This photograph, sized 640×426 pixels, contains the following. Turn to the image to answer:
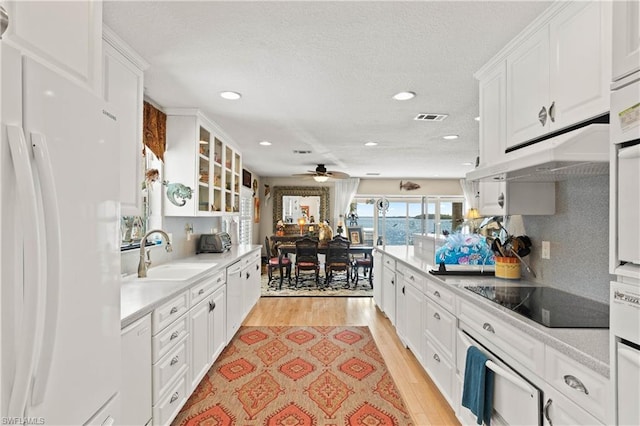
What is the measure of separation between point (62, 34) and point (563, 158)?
1915 millimetres

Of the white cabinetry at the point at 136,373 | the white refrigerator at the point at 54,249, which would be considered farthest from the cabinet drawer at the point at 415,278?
the white refrigerator at the point at 54,249

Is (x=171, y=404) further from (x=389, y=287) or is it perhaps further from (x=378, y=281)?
(x=378, y=281)

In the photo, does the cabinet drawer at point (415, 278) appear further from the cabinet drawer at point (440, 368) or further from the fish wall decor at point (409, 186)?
the fish wall decor at point (409, 186)

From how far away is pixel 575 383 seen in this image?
3.76 ft

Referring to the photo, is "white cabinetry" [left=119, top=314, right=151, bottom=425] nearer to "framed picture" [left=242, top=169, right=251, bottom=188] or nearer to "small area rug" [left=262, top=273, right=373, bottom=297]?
"small area rug" [left=262, top=273, right=373, bottom=297]

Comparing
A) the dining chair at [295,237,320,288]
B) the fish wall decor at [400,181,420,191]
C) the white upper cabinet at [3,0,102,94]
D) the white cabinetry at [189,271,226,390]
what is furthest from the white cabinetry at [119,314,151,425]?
the fish wall decor at [400,181,420,191]

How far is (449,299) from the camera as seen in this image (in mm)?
2223

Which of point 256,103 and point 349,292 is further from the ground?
point 256,103

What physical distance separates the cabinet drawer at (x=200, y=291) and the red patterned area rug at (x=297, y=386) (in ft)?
2.40

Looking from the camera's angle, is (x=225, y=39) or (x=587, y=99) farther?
(x=225, y=39)

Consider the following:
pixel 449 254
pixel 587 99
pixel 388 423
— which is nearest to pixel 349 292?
pixel 449 254

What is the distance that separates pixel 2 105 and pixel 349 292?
5509mm

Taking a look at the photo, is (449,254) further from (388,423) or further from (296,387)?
(296,387)

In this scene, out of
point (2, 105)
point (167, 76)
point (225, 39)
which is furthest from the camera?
point (167, 76)
